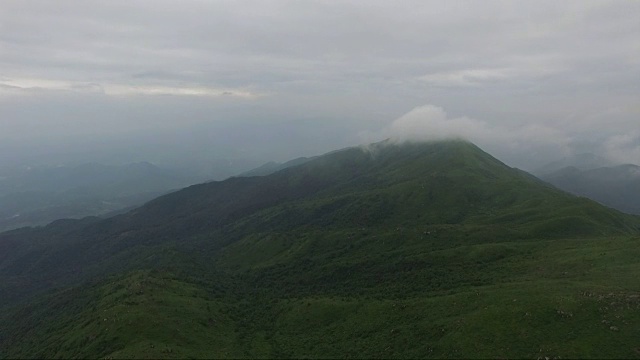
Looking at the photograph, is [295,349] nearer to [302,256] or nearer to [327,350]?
[327,350]

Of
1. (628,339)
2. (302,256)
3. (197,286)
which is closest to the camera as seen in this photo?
(628,339)

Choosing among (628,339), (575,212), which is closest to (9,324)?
(628,339)

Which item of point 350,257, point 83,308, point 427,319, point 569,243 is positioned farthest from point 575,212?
point 83,308

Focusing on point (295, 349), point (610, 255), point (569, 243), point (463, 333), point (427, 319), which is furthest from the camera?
point (569, 243)

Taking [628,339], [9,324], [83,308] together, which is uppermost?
[628,339]

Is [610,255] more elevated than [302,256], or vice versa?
[610,255]

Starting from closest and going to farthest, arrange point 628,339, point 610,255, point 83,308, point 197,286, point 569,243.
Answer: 1. point 628,339
2. point 610,255
3. point 569,243
4. point 83,308
5. point 197,286

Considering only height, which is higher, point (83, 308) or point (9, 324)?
point (83, 308)

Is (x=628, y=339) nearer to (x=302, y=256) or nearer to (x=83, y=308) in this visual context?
(x=302, y=256)

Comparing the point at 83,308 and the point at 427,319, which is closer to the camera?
the point at 427,319
